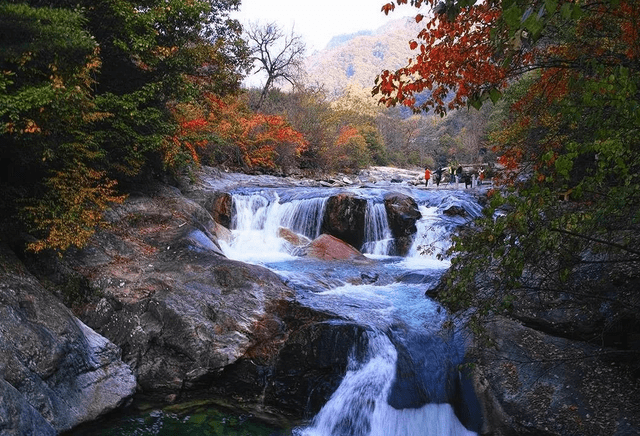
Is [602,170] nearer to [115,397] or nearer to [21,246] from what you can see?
[115,397]

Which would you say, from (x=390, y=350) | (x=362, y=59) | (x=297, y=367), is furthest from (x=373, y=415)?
(x=362, y=59)

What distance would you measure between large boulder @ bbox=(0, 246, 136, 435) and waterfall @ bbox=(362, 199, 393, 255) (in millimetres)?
10297

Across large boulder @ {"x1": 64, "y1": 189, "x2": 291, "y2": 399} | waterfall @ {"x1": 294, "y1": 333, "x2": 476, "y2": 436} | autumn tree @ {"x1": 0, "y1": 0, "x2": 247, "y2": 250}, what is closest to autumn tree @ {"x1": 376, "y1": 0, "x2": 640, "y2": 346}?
waterfall @ {"x1": 294, "y1": 333, "x2": 476, "y2": 436}

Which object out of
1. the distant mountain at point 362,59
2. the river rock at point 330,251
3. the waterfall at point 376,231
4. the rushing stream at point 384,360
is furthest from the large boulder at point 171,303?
the distant mountain at point 362,59

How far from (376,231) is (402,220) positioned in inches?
39.8

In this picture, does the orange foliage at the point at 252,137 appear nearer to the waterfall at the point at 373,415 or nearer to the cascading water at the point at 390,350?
the cascading water at the point at 390,350

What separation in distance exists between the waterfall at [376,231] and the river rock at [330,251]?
203cm

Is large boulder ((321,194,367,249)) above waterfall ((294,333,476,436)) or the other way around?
above

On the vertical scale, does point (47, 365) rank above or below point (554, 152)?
below

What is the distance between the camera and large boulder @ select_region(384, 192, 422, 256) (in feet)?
51.1

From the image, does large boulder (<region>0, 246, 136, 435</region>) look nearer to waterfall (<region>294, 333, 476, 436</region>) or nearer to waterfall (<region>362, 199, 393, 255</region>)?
waterfall (<region>294, 333, 476, 436</region>)

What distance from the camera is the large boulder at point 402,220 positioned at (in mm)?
15586

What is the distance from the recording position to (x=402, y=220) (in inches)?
628

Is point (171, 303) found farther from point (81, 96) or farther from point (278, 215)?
point (278, 215)
